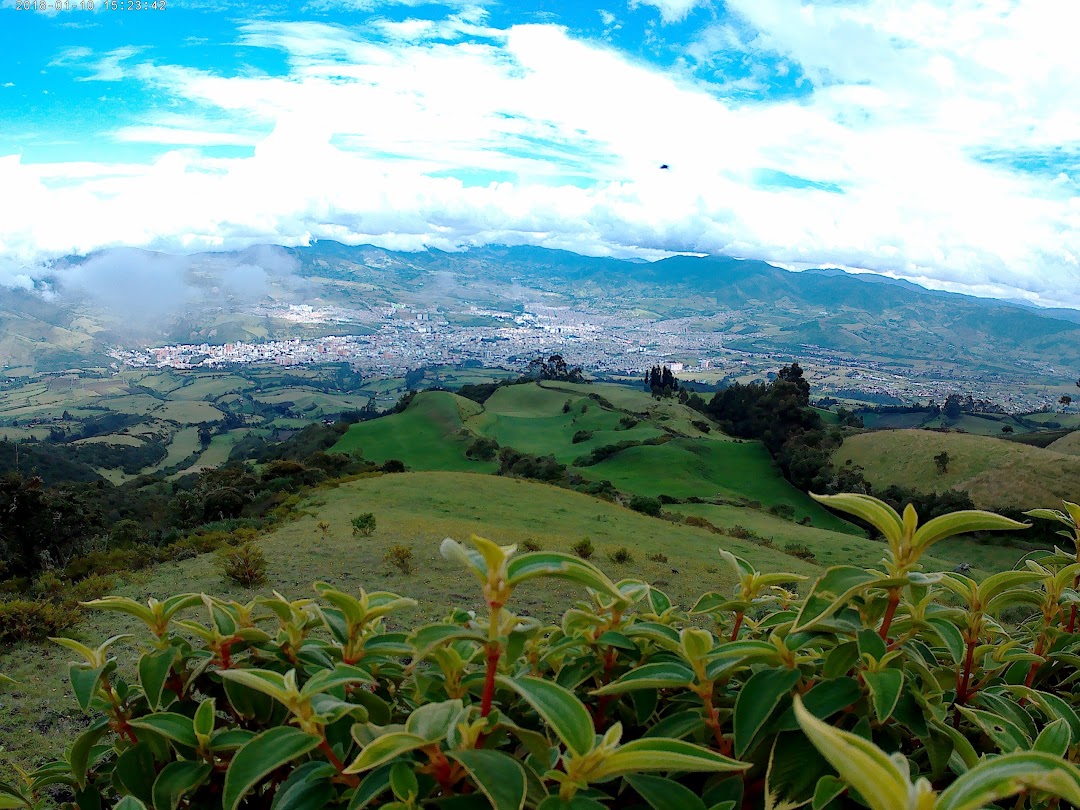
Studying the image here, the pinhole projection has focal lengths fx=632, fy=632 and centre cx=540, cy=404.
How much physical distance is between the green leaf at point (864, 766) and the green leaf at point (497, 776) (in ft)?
1.86

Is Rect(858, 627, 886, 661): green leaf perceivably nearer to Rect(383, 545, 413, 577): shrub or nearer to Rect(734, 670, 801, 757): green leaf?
Rect(734, 670, 801, 757): green leaf

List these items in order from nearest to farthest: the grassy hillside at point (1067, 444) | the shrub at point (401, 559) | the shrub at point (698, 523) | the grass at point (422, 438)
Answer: the shrub at point (401, 559) → the shrub at point (698, 523) → the grassy hillside at point (1067, 444) → the grass at point (422, 438)

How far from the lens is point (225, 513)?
70.1 ft

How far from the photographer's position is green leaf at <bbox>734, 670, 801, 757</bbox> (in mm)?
1314

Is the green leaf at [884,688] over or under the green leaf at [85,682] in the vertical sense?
over

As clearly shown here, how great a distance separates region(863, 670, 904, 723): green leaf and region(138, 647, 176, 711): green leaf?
164 cm

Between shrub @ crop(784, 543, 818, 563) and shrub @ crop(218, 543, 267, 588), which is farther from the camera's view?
shrub @ crop(784, 543, 818, 563)

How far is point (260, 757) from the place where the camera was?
4.19ft

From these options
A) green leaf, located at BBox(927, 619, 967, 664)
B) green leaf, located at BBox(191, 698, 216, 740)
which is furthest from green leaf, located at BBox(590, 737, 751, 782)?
green leaf, located at BBox(191, 698, 216, 740)

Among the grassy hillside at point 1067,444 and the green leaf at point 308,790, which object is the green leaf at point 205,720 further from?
the grassy hillside at point 1067,444

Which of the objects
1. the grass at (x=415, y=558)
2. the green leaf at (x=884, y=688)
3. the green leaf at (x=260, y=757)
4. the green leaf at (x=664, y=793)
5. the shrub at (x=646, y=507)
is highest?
the green leaf at (x=884, y=688)

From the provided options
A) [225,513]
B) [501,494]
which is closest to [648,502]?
[501,494]

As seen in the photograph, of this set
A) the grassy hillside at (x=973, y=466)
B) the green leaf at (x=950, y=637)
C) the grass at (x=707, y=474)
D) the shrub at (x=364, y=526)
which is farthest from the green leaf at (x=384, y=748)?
the grassy hillside at (x=973, y=466)

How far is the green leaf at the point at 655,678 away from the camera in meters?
1.40
